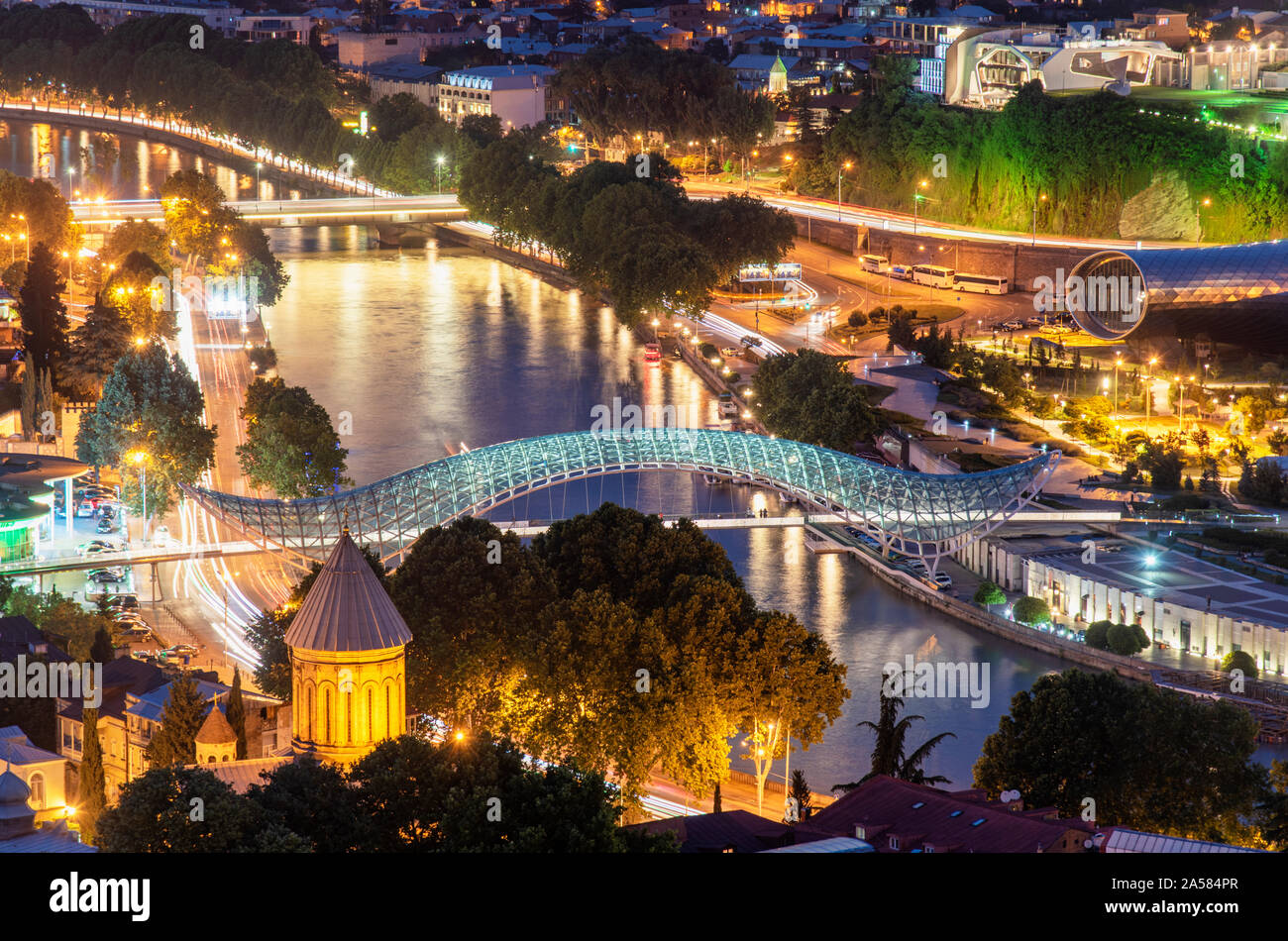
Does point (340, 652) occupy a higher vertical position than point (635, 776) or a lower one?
higher

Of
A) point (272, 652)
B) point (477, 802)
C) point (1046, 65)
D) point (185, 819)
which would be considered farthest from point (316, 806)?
point (1046, 65)

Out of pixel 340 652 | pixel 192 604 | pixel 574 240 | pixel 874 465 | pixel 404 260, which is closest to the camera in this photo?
pixel 340 652

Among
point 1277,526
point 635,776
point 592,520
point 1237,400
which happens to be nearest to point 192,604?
point 592,520

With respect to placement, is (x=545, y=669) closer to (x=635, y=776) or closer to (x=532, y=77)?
(x=635, y=776)

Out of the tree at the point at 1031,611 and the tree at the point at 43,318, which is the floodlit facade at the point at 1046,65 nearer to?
the tree at the point at 43,318

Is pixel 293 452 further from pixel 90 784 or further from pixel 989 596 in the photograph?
pixel 90 784
